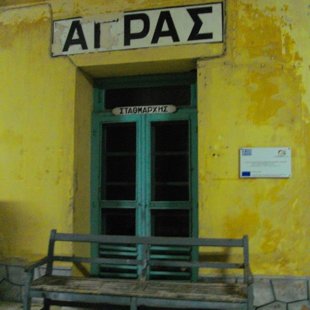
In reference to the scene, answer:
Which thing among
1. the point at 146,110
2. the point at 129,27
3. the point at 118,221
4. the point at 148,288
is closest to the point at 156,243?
the point at 148,288

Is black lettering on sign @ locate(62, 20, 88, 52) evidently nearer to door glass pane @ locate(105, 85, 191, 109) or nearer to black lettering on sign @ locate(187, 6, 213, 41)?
door glass pane @ locate(105, 85, 191, 109)

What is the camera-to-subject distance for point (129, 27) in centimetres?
444

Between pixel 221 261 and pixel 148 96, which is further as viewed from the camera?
pixel 148 96

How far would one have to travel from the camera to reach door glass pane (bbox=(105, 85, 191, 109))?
463 centimetres

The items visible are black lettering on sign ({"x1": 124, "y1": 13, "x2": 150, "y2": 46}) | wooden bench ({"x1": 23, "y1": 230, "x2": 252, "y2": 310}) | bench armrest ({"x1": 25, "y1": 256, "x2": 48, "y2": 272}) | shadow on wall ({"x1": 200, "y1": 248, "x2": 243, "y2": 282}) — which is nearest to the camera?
wooden bench ({"x1": 23, "y1": 230, "x2": 252, "y2": 310})

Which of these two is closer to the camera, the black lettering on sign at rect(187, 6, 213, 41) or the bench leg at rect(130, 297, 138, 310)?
the bench leg at rect(130, 297, 138, 310)

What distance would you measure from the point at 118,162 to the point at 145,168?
33 centimetres

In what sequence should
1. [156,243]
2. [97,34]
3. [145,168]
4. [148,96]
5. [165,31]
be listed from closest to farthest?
1. [156,243]
2. [165,31]
3. [97,34]
4. [145,168]
5. [148,96]

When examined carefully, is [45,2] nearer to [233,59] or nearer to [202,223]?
[233,59]

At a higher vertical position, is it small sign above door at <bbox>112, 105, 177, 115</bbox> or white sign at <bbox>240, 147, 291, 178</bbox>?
small sign above door at <bbox>112, 105, 177, 115</bbox>

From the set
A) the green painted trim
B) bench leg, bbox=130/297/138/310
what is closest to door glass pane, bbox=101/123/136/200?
the green painted trim

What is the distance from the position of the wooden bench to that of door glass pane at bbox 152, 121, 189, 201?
716 mm

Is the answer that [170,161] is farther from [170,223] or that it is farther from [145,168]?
[170,223]

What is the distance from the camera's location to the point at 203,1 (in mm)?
4297
